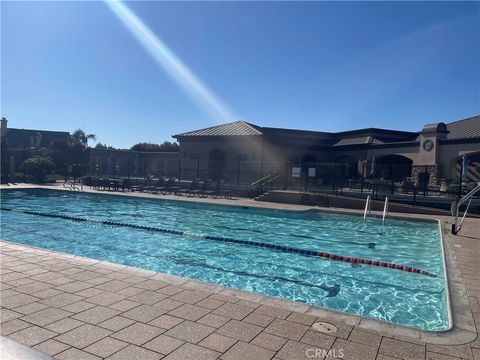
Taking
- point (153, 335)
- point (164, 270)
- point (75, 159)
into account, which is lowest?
point (164, 270)

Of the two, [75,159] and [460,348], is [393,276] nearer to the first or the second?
[460,348]

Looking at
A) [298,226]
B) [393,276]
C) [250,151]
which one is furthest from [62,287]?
[250,151]

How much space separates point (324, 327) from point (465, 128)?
80.7ft

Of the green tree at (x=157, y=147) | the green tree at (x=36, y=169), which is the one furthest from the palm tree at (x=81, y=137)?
the green tree at (x=36, y=169)

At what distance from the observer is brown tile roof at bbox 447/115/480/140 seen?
71.7ft

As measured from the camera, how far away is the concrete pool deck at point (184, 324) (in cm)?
290

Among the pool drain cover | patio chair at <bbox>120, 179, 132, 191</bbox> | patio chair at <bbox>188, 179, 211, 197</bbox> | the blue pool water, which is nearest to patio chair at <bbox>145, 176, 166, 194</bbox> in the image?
patio chair at <bbox>120, 179, 132, 191</bbox>

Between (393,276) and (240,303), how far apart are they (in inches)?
162

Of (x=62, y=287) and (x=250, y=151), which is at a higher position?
(x=250, y=151)

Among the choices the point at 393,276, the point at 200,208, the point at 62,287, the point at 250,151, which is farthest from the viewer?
the point at 250,151

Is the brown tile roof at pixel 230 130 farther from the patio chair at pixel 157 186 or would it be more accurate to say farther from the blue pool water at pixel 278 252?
the blue pool water at pixel 278 252

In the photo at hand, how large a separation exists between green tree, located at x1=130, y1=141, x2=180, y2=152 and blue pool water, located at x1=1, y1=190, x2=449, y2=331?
117ft

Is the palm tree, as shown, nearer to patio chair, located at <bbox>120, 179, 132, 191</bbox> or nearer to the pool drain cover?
patio chair, located at <bbox>120, 179, 132, 191</bbox>

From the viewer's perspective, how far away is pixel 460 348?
304 centimetres
